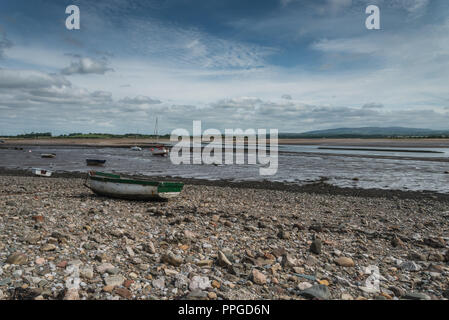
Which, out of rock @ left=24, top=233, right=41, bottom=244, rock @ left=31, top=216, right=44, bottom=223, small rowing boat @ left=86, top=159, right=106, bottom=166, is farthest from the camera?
small rowing boat @ left=86, top=159, right=106, bottom=166

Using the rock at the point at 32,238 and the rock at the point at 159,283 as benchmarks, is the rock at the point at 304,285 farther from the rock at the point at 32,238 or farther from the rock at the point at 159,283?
the rock at the point at 32,238

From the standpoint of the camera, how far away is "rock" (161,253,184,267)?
772 cm

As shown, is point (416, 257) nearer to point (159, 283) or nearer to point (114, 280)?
point (159, 283)

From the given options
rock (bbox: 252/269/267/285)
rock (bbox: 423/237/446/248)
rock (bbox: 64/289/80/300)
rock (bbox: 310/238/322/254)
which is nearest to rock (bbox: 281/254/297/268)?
rock (bbox: 252/269/267/285)

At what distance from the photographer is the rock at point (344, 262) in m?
8.43

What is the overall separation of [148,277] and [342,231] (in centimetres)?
842

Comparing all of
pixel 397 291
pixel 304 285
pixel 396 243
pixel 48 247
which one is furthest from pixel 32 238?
pixel 396 243

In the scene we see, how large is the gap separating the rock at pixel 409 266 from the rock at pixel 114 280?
7.83 m

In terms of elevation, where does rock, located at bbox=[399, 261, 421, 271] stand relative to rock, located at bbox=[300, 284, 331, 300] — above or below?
below

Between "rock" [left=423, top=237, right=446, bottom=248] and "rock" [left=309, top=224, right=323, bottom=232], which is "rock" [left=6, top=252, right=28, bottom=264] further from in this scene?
"rock" [left=423, top=237, right=446, bottom=248]

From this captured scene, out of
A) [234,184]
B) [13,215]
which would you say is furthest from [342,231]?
[234,184]

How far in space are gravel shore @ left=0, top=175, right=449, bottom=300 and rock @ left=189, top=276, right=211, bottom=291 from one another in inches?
1.0

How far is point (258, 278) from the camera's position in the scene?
714cm

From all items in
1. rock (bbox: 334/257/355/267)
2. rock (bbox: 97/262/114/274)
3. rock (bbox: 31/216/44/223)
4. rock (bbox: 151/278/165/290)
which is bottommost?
rock (bbox: 334/257/355/267)
